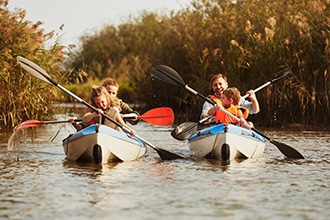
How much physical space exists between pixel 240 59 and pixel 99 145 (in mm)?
7665

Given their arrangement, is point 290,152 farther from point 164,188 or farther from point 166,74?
point 164,188

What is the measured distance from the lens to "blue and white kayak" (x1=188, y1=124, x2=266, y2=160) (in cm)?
1117

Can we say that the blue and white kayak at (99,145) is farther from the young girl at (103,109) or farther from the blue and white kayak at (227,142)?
the blue and white kayak at (227,142)

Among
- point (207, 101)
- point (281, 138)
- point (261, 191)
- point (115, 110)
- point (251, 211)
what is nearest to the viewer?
point (251, 211)

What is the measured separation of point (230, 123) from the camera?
11906 millimetres

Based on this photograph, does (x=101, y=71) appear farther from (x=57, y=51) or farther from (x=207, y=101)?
(x=207, y=101)

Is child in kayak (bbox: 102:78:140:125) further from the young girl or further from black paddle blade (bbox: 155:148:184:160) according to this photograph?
black paddle blade (bbox: 155:148:184:160)

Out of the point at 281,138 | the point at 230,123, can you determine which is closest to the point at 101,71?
the point at 281,138

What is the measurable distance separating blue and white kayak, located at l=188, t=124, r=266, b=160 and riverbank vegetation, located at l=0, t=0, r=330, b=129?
15.6ft

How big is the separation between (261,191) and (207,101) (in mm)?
3695

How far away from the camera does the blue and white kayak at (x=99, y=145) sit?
1053cm

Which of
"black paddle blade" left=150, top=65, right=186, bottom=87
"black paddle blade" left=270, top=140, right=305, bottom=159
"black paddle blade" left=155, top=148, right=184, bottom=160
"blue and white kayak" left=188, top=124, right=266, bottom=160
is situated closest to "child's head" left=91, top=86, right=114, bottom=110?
"black paddle blade" left=155, top=148, right=184, bottom=160

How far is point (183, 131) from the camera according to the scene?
12.6m

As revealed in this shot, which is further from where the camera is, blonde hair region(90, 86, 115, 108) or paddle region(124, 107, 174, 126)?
paddle region(124, 107, 174, 126)
